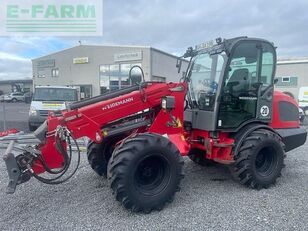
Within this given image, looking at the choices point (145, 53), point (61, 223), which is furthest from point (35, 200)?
point (145, 53)

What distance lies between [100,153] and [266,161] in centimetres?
296

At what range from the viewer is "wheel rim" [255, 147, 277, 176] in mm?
5262

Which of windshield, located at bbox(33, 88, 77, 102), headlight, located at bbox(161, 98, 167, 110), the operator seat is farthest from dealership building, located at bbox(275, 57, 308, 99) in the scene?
headlight, located at bbox(161, 98, 167, 110)

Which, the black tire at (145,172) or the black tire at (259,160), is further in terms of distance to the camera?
the black tire at (259,160)

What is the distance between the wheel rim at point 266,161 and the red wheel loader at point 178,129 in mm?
16

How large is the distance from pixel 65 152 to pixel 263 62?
362 centimetres

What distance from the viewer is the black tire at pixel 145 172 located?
4004 millimetres

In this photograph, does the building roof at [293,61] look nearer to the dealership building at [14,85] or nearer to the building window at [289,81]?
the building window at [289,81]

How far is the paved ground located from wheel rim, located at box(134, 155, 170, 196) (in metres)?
0.32

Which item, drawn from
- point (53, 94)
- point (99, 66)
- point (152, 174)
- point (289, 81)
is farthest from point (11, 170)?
point (99, 66)

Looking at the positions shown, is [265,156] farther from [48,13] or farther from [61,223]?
[48,13]

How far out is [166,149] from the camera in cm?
431

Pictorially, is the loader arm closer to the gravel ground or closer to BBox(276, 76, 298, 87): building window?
the gravel ground

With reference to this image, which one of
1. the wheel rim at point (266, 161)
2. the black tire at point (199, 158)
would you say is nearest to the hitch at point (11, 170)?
the black tire at point (199, 158)
